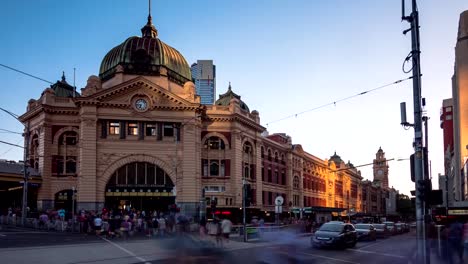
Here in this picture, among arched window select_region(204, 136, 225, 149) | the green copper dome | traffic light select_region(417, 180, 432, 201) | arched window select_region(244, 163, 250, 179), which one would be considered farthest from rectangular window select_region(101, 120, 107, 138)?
traffic light select_region(417, 180, 432, 201)

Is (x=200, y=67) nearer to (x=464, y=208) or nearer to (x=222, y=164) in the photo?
(x=222, y=164)

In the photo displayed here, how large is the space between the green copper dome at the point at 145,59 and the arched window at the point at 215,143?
326 inches

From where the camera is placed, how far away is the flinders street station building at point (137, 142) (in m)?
50.9

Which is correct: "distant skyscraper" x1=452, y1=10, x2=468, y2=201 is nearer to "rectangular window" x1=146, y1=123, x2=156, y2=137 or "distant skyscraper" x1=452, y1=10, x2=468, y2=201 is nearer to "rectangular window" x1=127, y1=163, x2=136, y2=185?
"rectangular window" x1=146, y1=123, x2=156, y2=137

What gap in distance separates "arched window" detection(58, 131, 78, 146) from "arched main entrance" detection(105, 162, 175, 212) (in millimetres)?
5588

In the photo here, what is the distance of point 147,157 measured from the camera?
52531 mm

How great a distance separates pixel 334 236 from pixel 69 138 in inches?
1342

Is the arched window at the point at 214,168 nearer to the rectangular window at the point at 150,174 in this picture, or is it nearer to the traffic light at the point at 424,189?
the rectangular window at the point at 150,174

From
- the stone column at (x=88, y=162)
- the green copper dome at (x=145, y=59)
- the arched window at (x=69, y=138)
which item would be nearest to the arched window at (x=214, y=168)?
the green copper dome at (x=145, y=59)

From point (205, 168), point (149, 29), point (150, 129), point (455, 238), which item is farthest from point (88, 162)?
point (455, 238)

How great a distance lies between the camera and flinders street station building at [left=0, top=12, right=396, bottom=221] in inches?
2003

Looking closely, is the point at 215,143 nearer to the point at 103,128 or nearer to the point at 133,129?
the point at 133,129

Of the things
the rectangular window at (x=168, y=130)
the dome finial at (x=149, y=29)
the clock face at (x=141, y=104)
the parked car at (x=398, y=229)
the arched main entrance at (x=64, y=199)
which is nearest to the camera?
the arched main entrance at (x=64, y=199)

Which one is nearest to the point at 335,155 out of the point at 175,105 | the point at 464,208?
the point at 175,105
